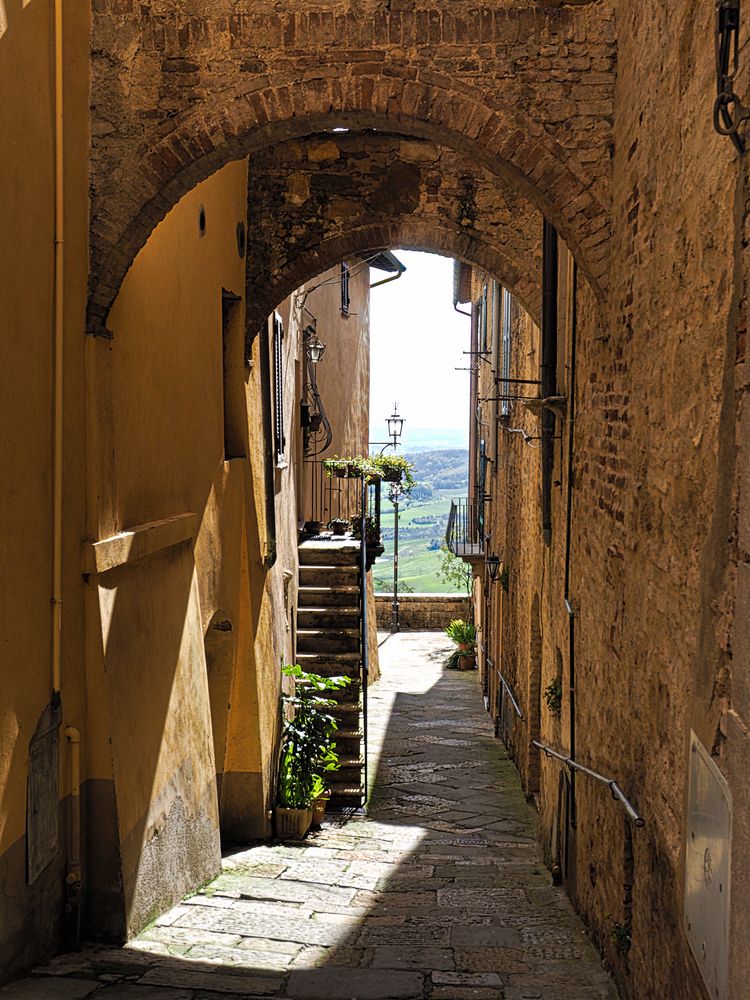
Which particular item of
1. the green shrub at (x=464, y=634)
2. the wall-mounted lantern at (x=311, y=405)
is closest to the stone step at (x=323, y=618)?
the wall-mounted lantern at (x=311, y=405)

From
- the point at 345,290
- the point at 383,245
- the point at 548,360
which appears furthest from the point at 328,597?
the point at 345,290

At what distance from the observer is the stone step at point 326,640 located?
11.9m

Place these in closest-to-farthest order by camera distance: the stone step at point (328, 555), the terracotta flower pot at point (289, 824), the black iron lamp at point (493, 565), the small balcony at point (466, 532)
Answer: the terracotta flower pot at point (289, 824)
the stone step at point (328, 555)
the black iron lamp at point (493, 565)
the small balcony at point (466, 532)

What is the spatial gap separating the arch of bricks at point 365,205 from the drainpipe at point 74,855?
5.61m

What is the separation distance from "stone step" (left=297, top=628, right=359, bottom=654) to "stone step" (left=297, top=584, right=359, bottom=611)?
0.39 metres

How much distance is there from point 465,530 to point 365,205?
363 inches

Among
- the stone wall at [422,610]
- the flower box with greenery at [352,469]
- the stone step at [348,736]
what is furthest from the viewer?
the stone wall at [422,610]

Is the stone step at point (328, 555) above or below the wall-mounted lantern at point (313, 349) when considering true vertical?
below

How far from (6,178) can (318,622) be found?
8.29 meters

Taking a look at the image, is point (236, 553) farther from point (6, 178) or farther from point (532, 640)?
point (6, 178)

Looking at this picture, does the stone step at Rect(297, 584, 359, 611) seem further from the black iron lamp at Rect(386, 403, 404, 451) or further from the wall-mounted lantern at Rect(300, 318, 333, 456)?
the black iron lamp at Rect(386, 403, 404, 451)

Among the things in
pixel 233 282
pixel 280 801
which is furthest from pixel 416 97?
pixel 280 801

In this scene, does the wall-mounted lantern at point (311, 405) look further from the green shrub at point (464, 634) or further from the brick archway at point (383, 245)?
the green shrub at point (464, 634)

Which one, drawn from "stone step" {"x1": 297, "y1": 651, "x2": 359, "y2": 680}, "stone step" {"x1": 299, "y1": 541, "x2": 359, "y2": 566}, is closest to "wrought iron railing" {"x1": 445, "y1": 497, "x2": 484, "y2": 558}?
"stone step" {"x1": 299, "y1": 541, "x2": 359, "y2": 566}
